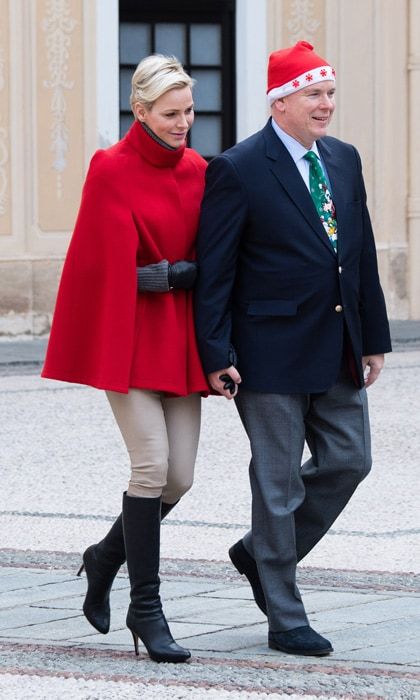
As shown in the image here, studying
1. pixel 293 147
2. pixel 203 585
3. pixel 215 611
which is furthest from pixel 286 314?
pixel 203 585

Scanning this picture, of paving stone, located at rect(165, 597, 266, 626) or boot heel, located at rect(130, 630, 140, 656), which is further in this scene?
paving stone, located at rect(165, 597, 266, 626)

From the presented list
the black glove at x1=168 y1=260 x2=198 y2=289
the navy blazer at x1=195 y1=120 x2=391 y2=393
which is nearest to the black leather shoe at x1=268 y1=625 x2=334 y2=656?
the navy blazer at x1=195 y1=120 x2=391 y2=393

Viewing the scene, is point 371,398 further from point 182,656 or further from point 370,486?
point 182,656

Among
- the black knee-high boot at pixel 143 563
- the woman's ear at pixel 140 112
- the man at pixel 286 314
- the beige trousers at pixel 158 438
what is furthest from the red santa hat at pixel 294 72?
the black knee-high boot at pixel 143 563

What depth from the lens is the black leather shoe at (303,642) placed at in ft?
16.1

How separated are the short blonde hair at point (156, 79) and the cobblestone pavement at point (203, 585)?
1472 millimetres

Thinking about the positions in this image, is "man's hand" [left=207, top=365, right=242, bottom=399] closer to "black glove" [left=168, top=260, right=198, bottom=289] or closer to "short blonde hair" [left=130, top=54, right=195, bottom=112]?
"black glove" [left=168, top=260, right=198, bottom=289]

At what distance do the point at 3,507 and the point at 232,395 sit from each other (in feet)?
8.95

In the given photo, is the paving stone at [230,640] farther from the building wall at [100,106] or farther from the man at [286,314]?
the building wall at [100,106]

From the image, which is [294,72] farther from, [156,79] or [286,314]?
[286,314]

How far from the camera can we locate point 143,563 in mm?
4980

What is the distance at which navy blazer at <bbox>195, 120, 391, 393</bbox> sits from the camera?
16.4ft

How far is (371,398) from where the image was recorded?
451 inches

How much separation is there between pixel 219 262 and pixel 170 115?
0.41m
